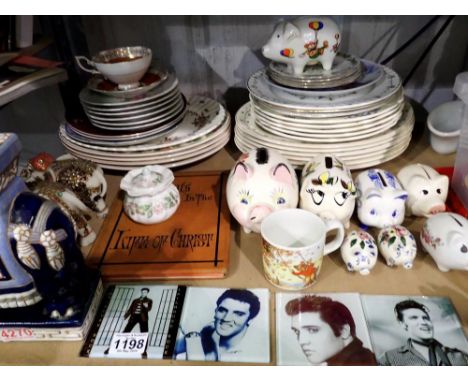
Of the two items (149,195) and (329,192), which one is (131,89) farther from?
(329,192)

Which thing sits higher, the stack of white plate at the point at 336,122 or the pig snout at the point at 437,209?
the stack of white plate at the point at 336,122

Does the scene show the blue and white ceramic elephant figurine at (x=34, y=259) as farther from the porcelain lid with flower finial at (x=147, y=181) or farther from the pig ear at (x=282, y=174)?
the pig ear at (x=282, y=174)

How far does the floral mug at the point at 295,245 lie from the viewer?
56cm

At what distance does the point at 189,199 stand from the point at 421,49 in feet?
2.08

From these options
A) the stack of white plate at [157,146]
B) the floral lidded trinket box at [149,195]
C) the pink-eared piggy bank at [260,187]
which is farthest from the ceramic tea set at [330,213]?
the stack of white plate at [157,146]

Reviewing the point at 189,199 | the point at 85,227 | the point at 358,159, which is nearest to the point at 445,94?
the point at 358,159

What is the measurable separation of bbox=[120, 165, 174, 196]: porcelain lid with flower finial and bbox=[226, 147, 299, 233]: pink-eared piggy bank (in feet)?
0.40

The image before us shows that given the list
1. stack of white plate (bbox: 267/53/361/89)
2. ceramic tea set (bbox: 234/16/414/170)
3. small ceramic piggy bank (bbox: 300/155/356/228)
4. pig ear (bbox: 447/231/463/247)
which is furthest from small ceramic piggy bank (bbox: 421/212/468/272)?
stack of white plate (bbox: 267/53/361/89)

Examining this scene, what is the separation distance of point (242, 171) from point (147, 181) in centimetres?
17

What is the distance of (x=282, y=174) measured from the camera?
64cm

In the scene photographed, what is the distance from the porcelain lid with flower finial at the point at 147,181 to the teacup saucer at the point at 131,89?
20cm

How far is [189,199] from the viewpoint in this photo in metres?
0.79

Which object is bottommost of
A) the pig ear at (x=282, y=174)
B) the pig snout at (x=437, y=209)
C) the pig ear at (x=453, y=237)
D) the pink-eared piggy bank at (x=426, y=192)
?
the pig snout at (x=437, y=209)

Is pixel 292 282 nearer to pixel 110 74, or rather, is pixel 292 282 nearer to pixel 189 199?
pixel 189 199
